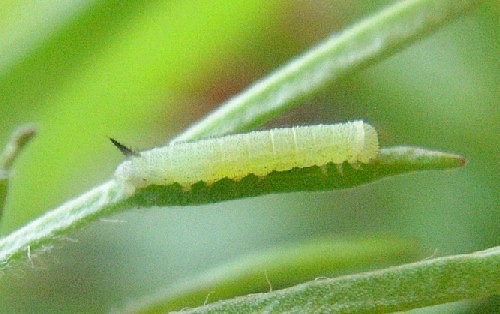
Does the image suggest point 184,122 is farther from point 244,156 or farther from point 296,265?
point 244,156

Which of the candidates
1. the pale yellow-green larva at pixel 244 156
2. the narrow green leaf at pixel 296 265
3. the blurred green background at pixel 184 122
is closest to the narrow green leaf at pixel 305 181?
the pale yellow-green larva at pixel 244 156

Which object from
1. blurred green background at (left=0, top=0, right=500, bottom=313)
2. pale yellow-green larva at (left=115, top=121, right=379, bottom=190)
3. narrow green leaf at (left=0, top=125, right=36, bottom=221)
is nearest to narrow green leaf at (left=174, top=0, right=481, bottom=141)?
pale yellow-green larva at (left=115, top=121, right=379, bottom=190)

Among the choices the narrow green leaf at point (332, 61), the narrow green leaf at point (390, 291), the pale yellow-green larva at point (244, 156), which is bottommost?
the narrow green leaf at point (390, 291)

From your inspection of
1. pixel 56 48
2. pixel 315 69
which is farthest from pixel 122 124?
pixel 315 69

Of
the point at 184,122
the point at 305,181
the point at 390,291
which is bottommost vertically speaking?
the point at 390,291

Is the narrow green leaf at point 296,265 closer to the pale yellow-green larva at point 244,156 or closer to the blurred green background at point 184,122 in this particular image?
the blurred green background at point 184,122

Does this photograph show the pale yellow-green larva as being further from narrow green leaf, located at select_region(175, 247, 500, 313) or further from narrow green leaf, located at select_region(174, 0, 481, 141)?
narrow green leaf, located at select_region(175, 247, 500, 313)

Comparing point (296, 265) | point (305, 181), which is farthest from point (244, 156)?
point (296, 265)
